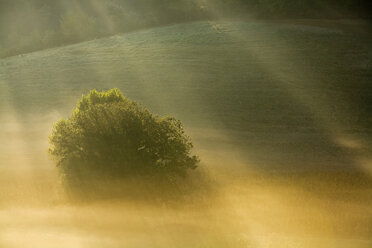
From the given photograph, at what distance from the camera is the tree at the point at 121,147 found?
15898mm

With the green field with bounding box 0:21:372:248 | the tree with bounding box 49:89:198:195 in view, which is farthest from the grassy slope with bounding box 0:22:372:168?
the tree with bounding box 49:89:198:195

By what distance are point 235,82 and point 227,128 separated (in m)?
10.5

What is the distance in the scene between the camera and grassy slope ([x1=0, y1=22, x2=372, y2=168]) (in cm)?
2378

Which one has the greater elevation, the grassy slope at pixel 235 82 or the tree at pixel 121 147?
the grassy slope at pixel 235 82

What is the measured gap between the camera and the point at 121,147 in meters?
15.9

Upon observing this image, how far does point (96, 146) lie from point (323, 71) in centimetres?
2653

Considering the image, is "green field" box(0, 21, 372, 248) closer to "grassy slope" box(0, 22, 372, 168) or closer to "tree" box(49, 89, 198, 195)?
"grassy slope" box(0, 22, 372, 168)

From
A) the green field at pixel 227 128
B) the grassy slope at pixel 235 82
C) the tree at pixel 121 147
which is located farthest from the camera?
the grassy slope at pixel 235 82

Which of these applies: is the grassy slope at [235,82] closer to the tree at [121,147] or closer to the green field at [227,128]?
the green field at [227,128]

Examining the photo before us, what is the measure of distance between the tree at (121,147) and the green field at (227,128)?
1343 millimetres

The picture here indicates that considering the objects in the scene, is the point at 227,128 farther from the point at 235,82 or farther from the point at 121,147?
the point at 121,147

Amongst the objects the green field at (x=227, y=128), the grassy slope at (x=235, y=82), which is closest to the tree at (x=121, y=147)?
the green field at (x=227, y=128)

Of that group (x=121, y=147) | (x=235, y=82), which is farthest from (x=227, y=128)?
(x=121, y=147)

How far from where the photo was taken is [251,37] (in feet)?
158
